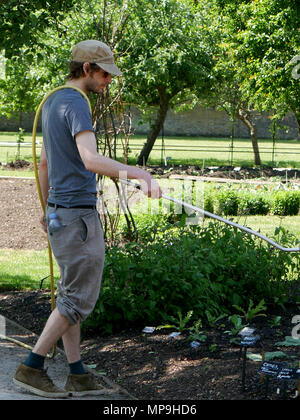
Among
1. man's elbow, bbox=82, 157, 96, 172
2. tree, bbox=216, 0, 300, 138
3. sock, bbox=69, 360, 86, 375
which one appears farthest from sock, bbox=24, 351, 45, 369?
tree, bbox=216, 0, 300, 138

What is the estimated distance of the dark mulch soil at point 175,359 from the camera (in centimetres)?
371

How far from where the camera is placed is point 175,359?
169 inches

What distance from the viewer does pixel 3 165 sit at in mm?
18984

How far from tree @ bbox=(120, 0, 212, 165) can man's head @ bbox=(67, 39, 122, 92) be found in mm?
14553

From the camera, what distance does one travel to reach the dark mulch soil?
3.71m

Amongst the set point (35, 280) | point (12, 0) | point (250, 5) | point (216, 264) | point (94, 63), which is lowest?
point (35, 280)

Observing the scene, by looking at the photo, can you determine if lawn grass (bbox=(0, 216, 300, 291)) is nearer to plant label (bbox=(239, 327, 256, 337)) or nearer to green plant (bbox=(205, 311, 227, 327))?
green plant (bbox=(205, 311, 227, 327))

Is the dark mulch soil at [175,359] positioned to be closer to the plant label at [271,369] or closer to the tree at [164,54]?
the plant label at [271,369]

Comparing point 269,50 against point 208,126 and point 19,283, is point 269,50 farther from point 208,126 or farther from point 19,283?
point 208,126
